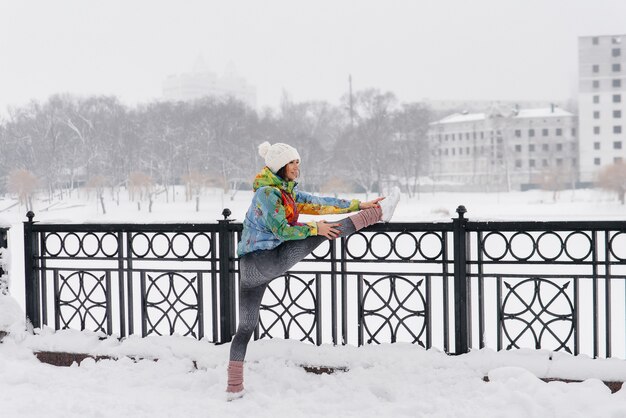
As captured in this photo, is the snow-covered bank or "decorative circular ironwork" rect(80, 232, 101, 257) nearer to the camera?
the snow-covered bank

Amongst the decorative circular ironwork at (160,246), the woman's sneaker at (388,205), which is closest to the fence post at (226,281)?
the decorative circular ironwork at (160,246)

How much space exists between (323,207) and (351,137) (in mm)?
83063

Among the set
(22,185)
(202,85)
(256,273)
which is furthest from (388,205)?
(202,85)

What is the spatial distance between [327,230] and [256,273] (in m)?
0.51

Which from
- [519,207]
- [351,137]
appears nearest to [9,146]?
[351,137]

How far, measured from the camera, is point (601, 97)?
9550cm

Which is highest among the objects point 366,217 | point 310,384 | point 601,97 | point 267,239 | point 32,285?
point 601,97

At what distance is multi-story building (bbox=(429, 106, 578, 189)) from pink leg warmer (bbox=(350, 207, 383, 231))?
290ft

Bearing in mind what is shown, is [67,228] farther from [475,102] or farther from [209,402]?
[475,102]

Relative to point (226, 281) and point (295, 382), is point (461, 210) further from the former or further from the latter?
point (226, 281)

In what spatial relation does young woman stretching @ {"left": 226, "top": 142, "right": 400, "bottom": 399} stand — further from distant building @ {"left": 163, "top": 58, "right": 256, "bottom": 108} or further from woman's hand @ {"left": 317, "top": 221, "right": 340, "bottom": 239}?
distant building @ {"left": 163, "top": 58, "right": 256, "bottom": 108}

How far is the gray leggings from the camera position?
448cm

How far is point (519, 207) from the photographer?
241 ft

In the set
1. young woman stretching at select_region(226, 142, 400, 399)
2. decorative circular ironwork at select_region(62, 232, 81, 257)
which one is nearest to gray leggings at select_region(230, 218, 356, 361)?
young woman stretching at select_region(226, 142, 400, 399)
